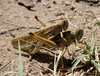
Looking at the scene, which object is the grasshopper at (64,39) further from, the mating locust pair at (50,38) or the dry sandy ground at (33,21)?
the dry sandy ground at (33,21)

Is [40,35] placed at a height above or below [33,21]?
above

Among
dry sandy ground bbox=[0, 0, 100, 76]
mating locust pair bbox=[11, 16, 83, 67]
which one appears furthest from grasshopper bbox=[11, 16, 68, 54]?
dry sandy ground bbox=[0, 0, 100, 76]

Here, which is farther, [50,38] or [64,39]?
[50,38]

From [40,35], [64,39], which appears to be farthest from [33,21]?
[64,39]

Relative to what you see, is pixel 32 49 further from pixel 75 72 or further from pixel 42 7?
pixel 42 7

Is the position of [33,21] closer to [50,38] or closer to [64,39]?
[50,38]

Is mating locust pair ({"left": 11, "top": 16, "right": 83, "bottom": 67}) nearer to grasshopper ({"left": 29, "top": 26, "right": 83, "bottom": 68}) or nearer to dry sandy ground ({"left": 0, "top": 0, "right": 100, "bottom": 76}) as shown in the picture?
grasshopper ({"left": 29, "top": 26, "right": 83, "bottom": 68})

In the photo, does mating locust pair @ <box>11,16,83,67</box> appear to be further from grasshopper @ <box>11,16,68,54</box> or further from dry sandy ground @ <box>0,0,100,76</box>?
dry sandy ground @ <box>0,0,100,76</box>

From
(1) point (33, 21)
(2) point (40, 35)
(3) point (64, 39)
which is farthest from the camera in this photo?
(1) point (33, 21)
